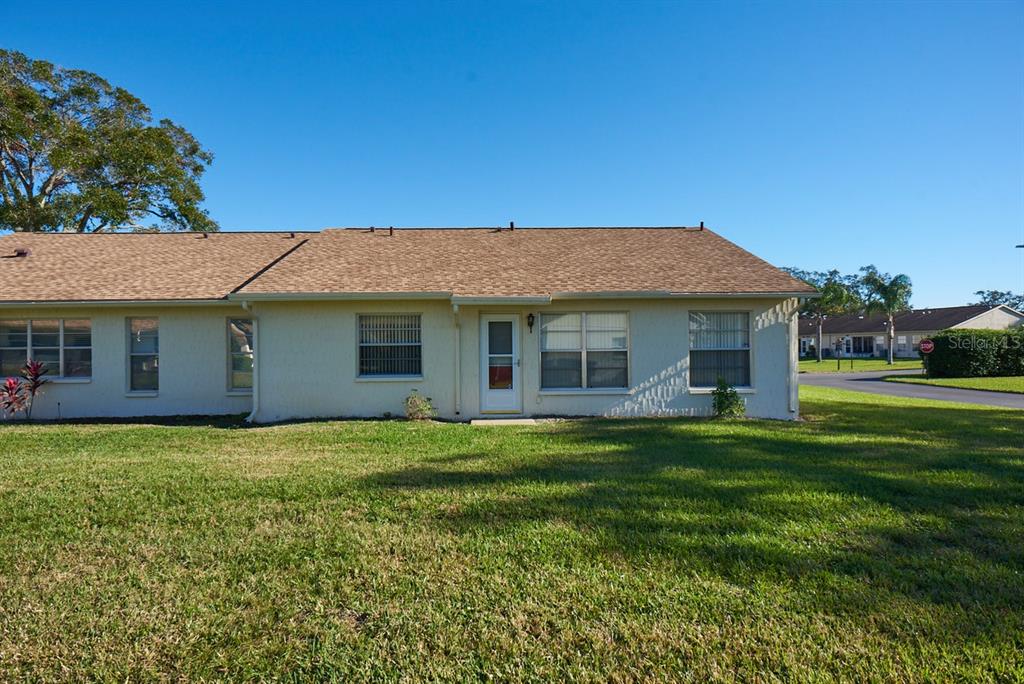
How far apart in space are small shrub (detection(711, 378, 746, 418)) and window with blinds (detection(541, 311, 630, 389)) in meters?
1.96

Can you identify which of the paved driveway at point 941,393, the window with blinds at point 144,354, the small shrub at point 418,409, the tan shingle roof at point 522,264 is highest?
the tan shingle roof at point 522,264

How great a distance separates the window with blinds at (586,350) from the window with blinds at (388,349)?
2937mm

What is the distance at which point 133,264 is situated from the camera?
13.1 m

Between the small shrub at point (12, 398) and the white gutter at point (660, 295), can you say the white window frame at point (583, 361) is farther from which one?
the small shrub at point (12, 398)

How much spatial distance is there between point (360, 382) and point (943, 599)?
1011 centimetres

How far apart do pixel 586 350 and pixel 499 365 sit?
202cm

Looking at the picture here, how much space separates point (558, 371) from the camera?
11.5 m

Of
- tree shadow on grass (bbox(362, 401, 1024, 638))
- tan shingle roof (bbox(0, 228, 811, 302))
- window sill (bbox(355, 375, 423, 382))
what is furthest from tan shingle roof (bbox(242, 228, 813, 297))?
tree shadow on grass (bbox(362, 401, 1024, 638))

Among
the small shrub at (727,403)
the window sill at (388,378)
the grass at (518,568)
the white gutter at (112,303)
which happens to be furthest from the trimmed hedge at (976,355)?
the white gutter at (112,303)

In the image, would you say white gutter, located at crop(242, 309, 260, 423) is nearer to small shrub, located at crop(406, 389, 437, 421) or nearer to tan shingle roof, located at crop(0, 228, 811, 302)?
tan shingle roof, located at crop(0, 228, 811, 302)

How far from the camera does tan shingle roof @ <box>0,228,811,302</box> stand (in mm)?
11227

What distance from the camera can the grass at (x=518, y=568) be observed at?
8.59ft

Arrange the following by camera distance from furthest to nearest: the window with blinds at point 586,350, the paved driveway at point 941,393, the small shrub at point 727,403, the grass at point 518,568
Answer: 1. the paved driveway at point 941,393
2. the window with blinds at point 586,350
3. the small shrub at point 727,403
4. the grass at point 518,568

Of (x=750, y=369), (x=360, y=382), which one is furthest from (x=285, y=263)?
(x=750, y=369)
